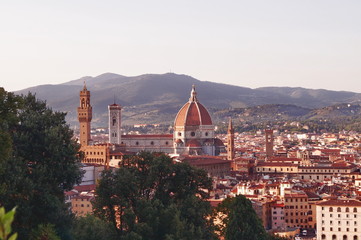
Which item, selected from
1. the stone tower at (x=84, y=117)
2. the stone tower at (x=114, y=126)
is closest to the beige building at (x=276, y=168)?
the stone tower at (x=114, y=126)

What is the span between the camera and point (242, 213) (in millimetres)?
37531

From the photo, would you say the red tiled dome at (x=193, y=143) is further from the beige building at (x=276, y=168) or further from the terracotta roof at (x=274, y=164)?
the beige building at (x=276, y=168)

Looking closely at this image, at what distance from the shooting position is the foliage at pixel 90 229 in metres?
25.5

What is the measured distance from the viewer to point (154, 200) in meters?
28.3

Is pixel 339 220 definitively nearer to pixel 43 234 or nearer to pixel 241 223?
pixel 241 223

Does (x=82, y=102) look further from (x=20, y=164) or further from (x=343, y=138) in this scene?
(x=343, y=138)

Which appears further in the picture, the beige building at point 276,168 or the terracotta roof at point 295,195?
the beige building at point 276,168

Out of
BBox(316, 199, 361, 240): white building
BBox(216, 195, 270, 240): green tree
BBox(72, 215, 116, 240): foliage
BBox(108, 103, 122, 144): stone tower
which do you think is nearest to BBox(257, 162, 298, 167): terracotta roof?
BBox(108, 103, 122, 144): stone tower

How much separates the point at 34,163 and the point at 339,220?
34964mm

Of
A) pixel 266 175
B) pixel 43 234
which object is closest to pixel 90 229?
pixel 43 234

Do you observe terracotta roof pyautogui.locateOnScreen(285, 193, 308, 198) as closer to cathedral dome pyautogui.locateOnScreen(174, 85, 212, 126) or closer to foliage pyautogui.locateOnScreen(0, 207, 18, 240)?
cathedral dome pyautogui.locateOnScreen(174, 85, 212, 126)

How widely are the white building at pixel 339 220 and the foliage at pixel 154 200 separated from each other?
91.4ft

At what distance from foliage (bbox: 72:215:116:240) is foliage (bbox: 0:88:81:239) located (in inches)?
Answer: 23.9

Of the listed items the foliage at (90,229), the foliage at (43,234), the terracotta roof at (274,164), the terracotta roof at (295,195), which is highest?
the terracotta roof at (274,164)
